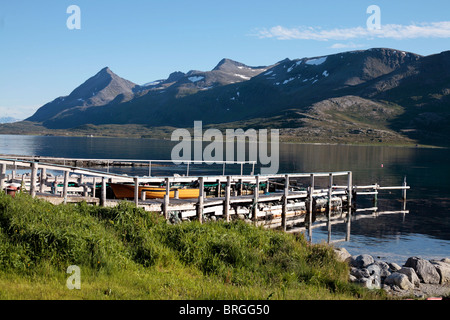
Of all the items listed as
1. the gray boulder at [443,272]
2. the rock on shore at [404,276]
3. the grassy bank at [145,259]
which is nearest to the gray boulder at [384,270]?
the rock on shore at [404,276]

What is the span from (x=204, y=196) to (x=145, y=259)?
21.1 meters

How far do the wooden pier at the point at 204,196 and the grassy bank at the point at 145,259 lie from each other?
214 inches

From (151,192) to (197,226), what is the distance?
43.9 ft

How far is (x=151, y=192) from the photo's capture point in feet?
105

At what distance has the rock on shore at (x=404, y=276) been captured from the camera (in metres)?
19.4

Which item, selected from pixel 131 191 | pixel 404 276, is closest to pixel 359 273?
pixel 404 276

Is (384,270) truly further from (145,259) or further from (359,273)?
(145,259)

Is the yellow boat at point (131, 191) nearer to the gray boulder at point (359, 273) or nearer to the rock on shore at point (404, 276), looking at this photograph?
the rock on shore at point (404, 276)

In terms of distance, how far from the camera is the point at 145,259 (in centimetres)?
1527

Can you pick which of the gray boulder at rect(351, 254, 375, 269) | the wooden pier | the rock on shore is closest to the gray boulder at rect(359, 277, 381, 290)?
the rock on shore

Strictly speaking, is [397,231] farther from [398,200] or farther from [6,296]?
[6,296]
